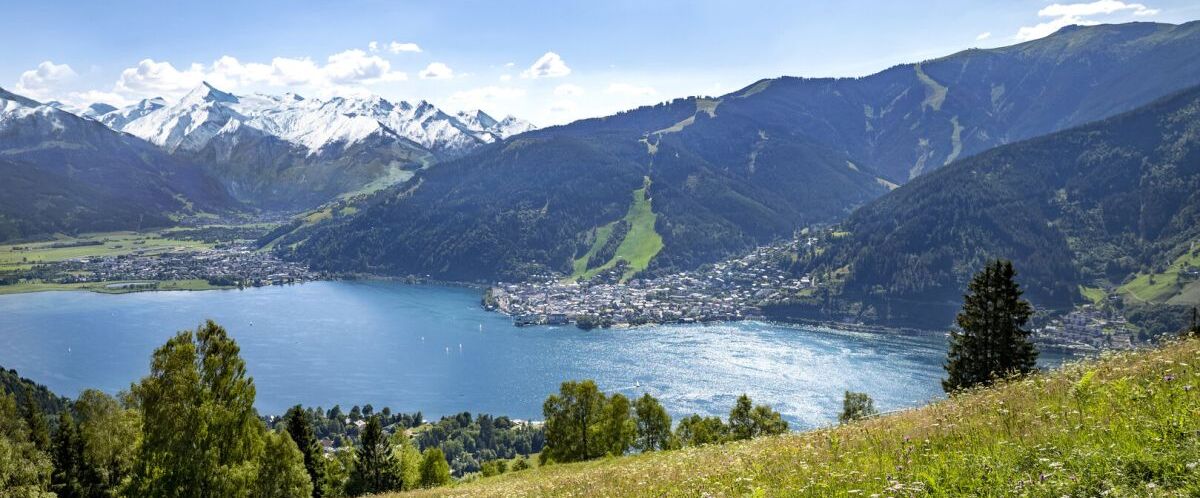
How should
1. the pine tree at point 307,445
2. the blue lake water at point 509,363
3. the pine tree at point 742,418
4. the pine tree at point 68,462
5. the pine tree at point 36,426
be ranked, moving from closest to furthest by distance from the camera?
the pine tree at point 68,462 → the pine tree at point 36,426 → the pine tree at point 307,445 → the pine tree at point 742,418 → the blue lake water at point 509,363

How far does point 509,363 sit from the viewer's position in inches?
6447

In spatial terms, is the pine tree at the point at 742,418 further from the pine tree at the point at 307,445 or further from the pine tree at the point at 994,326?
the pine tree at the point at 307,445

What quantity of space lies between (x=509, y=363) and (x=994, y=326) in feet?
421

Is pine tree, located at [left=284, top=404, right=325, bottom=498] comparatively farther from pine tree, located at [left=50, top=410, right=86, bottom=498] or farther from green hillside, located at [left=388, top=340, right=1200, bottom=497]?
green hillside, located at [left=388, top=340, right=1200, bottom=497]

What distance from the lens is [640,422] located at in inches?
2339

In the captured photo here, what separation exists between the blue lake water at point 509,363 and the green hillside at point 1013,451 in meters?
102

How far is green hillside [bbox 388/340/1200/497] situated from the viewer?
7.34 metres

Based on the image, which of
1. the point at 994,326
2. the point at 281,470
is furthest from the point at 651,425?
the point at 281,470

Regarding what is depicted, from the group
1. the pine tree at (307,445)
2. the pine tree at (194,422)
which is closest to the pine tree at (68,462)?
the pine tree at (307,445)

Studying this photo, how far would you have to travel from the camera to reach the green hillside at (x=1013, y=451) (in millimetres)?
7344

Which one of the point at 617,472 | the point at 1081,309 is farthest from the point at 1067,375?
the point at 1081,309

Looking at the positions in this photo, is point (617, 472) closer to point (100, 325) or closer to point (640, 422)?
point (640, 422)

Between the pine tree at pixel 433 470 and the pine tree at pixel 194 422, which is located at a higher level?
the pine tree at pixel 194 422

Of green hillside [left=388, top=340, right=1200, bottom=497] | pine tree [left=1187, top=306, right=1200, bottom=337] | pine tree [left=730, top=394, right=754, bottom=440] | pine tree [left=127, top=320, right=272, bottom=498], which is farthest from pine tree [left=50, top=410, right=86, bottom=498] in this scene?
pine tree [left=1187, top=306, right=1200, bottom=337]
